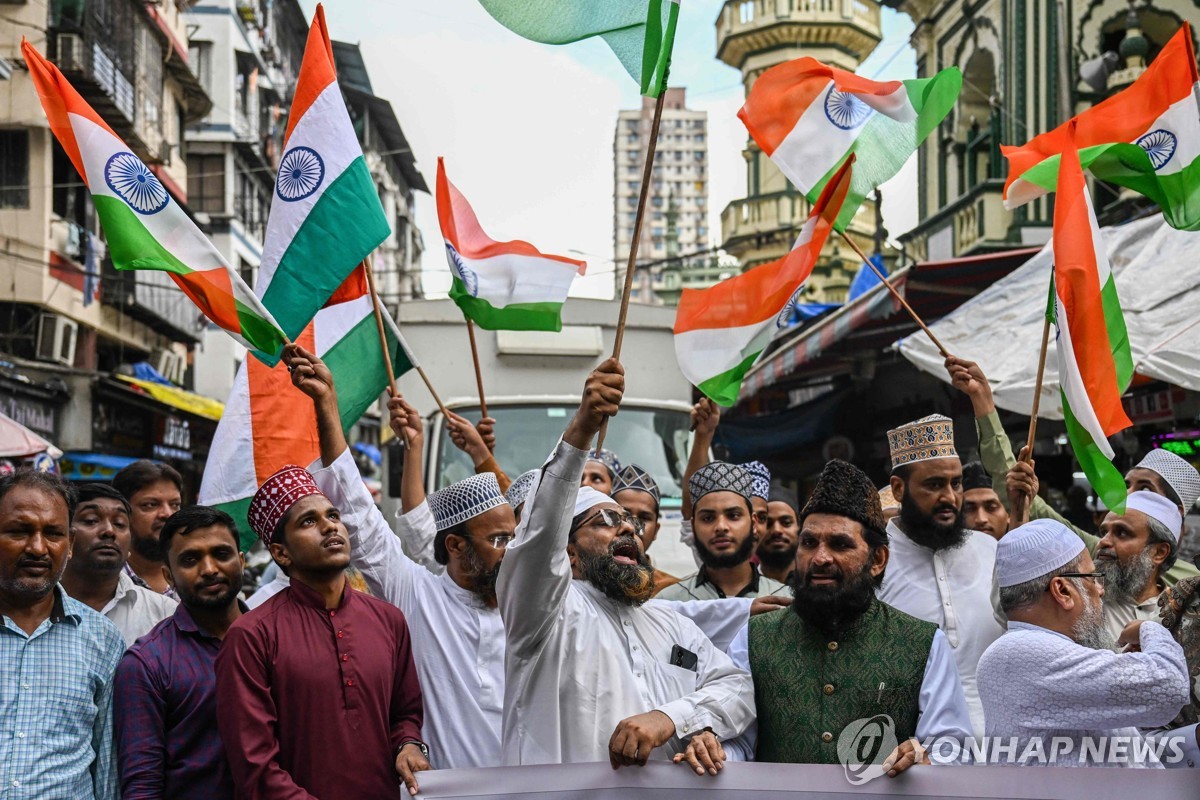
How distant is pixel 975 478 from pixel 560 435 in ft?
13.2

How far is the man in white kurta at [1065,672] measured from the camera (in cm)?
318

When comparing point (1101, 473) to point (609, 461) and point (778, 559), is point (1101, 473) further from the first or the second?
point (609, 461)

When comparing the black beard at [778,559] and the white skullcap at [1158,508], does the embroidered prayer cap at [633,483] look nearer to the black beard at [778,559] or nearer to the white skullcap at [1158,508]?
the black beard at [778,559]

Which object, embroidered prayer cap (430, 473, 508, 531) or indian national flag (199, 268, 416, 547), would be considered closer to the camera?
embroidered prayer cap (430, 473, 508, 531)

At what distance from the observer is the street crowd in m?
3.39

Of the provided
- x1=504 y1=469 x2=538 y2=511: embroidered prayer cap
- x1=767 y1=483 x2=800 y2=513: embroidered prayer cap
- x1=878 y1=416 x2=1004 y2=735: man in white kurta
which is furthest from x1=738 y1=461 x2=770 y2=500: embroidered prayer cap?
x1=504 y1=469 x2=538 y2=511: embroidered prayer cap

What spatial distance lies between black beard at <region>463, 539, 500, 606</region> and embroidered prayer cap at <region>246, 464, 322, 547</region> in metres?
0.72

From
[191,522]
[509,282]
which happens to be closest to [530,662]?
[191,522]

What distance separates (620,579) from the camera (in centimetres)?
396

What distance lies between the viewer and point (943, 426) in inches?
A: 203

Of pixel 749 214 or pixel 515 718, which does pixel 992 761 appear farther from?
pixel 749 214

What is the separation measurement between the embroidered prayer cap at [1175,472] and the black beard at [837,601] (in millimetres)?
2662

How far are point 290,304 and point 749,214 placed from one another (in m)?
34.0

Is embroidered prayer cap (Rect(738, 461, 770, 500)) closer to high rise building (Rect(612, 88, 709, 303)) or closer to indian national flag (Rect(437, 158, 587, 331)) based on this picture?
indian national flag (Rect(437, 158, 587, 331))
